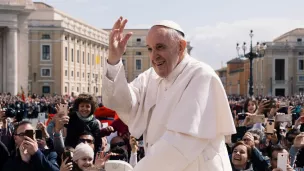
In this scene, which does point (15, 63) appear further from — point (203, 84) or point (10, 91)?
point (203, 84)

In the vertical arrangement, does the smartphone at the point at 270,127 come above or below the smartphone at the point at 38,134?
below

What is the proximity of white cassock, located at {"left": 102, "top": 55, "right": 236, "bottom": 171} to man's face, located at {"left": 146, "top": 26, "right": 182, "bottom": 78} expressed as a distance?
49 mm

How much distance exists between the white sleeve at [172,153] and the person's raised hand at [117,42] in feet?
1.73

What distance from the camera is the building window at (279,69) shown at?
87.0 metres

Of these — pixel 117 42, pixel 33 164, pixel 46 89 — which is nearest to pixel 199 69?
pixel 117 42

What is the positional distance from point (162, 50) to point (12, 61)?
167 ft

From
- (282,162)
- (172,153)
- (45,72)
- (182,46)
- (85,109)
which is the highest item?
(182,46)

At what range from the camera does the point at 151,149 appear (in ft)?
9.51

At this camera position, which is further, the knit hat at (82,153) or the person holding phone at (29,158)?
the knit hat at (82,153)

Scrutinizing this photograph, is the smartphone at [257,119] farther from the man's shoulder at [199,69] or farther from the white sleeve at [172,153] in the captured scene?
the white sleeve at [172,153]

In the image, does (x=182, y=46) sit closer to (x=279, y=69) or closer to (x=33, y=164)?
(x=33, y=164)

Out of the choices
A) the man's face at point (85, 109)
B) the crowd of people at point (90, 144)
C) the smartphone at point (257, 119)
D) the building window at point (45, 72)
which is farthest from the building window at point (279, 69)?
the man's face at point (85, 109)

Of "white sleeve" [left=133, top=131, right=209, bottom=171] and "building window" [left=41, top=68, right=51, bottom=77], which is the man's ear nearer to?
"white sleeve" [left=133, top=131, right=209, bottom=171]

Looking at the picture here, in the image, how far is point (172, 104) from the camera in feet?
9.95
